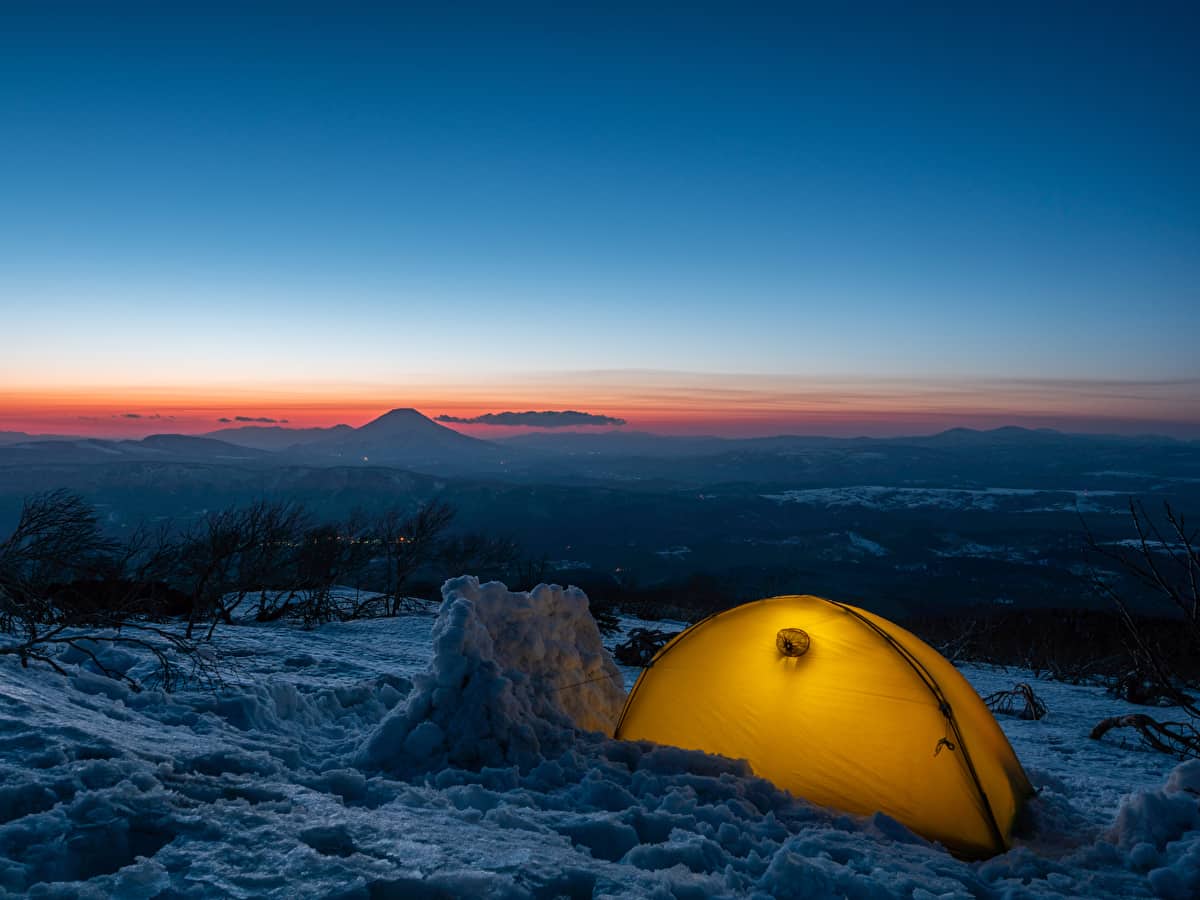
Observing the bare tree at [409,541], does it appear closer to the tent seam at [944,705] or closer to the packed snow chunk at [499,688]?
the packed snow chunk at [499,688]

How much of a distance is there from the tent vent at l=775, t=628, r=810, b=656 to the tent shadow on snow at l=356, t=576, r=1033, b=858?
0.5 inches

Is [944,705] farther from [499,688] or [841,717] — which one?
[499,688]

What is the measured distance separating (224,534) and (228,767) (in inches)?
519

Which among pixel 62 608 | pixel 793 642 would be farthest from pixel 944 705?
pixel 62 608

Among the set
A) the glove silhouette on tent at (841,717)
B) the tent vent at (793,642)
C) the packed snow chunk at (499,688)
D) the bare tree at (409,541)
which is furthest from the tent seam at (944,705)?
the bare tree at (409,541)

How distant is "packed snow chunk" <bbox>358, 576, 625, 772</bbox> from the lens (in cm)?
586

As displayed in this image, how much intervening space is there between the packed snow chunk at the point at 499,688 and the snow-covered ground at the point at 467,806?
0.02 metres

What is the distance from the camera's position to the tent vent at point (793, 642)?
6.43m

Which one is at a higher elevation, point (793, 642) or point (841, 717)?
point (793, 642)

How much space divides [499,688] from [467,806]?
1155mm

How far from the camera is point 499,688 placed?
6055mm

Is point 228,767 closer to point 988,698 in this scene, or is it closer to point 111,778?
A: point 111,778

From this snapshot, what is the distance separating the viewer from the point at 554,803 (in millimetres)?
5164

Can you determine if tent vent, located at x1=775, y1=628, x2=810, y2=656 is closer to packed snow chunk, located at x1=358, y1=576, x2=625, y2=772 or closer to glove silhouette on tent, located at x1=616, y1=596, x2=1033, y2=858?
glove silhouette on tent, located at x1=616, y1=596, x2=1033, y2=858
